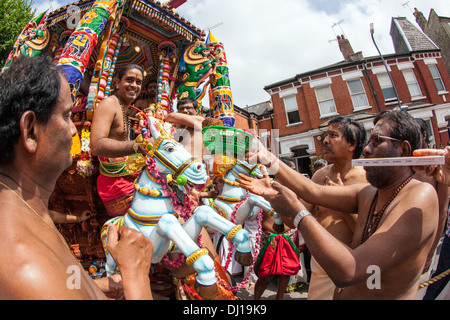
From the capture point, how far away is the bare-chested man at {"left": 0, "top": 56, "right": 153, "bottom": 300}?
0.77 m

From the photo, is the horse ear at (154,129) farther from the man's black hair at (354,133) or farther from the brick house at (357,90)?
the brick house at (357,90)

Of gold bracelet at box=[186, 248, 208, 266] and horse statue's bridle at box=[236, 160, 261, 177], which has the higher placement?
horse statue's bridle at box=[236, 160, 261, 177]

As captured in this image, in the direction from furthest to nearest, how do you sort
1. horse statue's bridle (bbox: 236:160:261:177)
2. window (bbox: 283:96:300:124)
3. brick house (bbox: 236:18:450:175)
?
window (bbox: 283:96:300:124)
brick house (bbox: 236:18:450:175)
horse statue's bridle (bbox: 236:160:261:177)

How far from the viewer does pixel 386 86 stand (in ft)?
53.8

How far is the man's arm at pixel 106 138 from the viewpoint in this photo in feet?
8.19

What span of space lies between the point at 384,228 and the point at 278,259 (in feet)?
9.29

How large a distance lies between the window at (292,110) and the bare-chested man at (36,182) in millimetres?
17397

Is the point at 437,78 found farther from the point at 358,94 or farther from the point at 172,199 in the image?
Result: the point at 172,199

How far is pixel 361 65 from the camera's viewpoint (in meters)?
16.4

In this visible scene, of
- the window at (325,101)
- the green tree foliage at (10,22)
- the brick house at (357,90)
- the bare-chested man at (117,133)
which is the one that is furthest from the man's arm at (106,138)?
the window at (325,101)

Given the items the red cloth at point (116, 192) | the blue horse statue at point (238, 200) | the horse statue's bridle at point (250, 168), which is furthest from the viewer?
the horse statue's bridle at point (250, 168)

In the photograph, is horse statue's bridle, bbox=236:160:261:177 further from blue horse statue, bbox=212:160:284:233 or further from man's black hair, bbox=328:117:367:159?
man's black hair, bbox=328:117:367:159

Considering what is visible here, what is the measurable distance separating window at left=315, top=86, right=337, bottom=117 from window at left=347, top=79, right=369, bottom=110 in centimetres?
127

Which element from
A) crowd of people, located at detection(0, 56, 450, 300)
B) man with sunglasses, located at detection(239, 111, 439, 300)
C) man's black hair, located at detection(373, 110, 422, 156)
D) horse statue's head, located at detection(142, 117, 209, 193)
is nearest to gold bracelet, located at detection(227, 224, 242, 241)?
horse statue's head, located at detection(142, 117, 209, 193)
